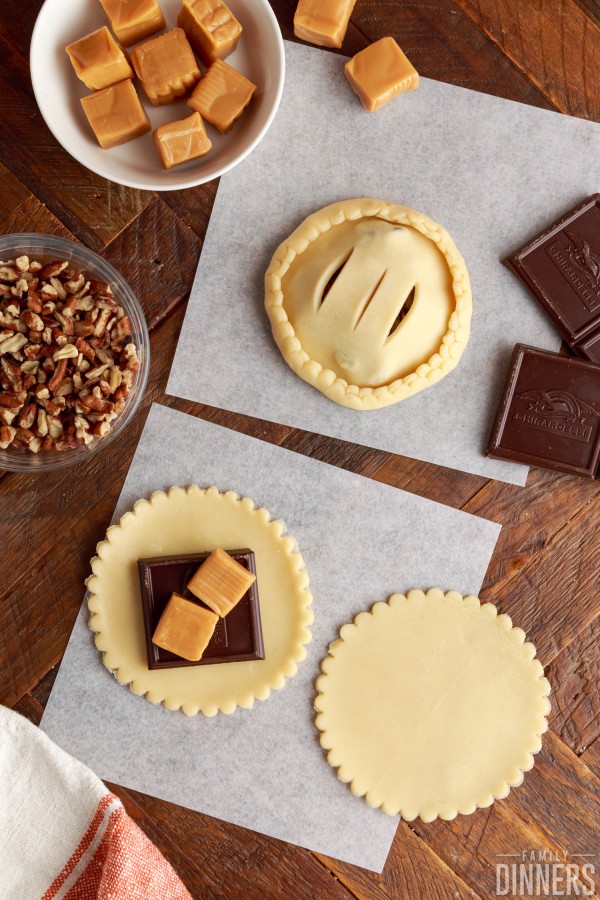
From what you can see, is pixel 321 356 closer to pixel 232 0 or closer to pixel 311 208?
pixel 311 208

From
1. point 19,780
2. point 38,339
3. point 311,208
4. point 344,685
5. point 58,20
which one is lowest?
point 19,780

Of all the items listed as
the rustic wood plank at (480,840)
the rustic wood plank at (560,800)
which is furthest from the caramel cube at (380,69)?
the rustic wood plank at (480,840)

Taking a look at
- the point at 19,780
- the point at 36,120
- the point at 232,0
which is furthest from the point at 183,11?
the point at 19,780

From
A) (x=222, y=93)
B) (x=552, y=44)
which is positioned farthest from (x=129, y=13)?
(x=552, y=44)

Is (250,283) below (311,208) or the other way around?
below

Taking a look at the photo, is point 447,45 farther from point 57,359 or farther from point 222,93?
point 57,359

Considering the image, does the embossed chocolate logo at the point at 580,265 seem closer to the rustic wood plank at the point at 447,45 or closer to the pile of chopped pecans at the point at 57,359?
the rustic wood plank at the point at 447,45
